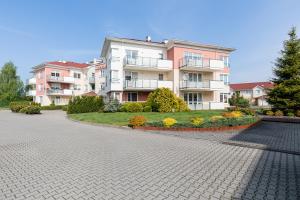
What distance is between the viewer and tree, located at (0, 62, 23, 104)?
5517 centimetres

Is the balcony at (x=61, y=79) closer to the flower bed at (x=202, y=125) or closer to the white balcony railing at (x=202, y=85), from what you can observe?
the white balcony railing at (x=202, y=85)

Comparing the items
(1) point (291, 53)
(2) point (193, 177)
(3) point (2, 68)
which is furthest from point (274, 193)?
(3) point (2, 68)

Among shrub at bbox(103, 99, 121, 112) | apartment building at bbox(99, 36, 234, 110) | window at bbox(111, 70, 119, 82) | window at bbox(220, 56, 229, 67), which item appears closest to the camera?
shrub at bbox(103, 99, 121, 112)

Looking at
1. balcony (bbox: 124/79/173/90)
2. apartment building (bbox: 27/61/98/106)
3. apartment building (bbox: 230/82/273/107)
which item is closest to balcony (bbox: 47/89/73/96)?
apartment building (bbox: 27/61/98/106)

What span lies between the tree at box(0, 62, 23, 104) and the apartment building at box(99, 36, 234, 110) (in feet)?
132

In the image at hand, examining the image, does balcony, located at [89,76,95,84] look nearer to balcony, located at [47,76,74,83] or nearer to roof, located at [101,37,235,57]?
balcony, located at [47,76,74,83]

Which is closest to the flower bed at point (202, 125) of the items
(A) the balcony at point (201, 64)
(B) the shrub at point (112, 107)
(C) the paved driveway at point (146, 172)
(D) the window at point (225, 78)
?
Result: (C) the paved driveway at point (146, 172)

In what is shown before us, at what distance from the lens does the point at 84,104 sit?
2689 centimetres

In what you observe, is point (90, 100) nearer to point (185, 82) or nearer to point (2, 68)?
point (185, 82)

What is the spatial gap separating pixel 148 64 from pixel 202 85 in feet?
26.2

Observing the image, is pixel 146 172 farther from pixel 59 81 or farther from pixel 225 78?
pixel 59 81

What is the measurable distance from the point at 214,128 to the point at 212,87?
57.6 feet

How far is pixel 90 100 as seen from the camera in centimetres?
2730

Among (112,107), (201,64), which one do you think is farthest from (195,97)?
(112,107)
